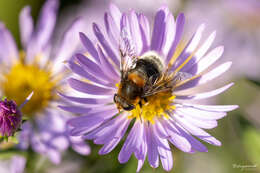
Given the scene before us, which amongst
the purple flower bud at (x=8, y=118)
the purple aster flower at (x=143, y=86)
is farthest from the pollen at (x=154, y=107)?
the purple flower bud at (x=8, y=118)

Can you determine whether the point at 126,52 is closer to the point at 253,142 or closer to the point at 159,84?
the point at 159,84

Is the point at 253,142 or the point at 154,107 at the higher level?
the point at 154,107

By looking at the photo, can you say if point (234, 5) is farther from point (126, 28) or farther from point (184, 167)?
point (126, 28)

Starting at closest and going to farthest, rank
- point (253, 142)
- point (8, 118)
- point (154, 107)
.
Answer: point (8, 118)
point (154, 107)
point (253, 142)

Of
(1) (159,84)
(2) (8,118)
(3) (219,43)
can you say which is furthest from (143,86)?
(3) (219,43)

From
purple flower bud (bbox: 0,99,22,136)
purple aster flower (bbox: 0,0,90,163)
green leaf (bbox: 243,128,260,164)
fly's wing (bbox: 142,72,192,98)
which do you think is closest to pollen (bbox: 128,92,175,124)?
fly's wing (bbox: 142,72,192,98)

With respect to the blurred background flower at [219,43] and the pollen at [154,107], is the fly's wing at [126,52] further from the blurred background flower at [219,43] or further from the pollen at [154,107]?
the blurred background flower at [219,43]

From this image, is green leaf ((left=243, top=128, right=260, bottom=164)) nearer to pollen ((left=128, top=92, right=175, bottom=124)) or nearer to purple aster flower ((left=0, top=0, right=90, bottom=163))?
pollen ((left=128, top=92, right=175, bottom=124))
